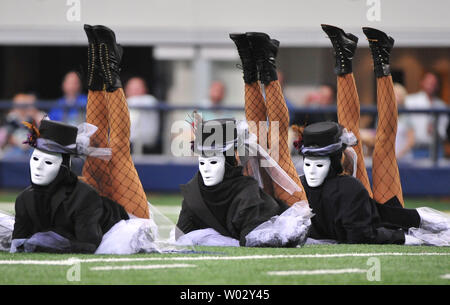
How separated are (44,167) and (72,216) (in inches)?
15.4

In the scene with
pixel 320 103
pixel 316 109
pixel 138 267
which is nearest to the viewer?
pixel 138 267

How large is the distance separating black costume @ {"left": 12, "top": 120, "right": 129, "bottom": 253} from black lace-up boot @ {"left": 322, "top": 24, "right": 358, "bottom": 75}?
2612 mm

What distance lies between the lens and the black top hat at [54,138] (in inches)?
266

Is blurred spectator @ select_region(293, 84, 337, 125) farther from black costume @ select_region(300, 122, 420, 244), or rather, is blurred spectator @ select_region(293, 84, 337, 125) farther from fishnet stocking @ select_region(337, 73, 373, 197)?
black costume @ select_region(300, 122, 420, 244)

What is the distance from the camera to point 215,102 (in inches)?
534

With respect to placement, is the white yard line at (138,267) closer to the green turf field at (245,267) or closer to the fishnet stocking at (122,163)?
the green turf field at (245,267)

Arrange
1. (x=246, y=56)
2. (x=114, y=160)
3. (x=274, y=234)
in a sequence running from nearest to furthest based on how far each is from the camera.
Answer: (x=274, y=234) → (x=114, y=160) → (x=246, y=56)

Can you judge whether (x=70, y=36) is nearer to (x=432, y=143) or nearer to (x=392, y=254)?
(x=432, y=143)

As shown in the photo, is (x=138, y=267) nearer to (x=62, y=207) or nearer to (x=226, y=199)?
(x=62, y=207)

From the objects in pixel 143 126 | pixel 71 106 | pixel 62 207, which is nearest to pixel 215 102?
pixel 143 126

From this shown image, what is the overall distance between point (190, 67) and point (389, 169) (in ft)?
23.5

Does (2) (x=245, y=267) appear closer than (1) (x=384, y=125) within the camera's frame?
Yes

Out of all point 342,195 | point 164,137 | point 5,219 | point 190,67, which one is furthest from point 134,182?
point 190,67

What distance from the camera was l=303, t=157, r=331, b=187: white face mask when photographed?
299 inches
